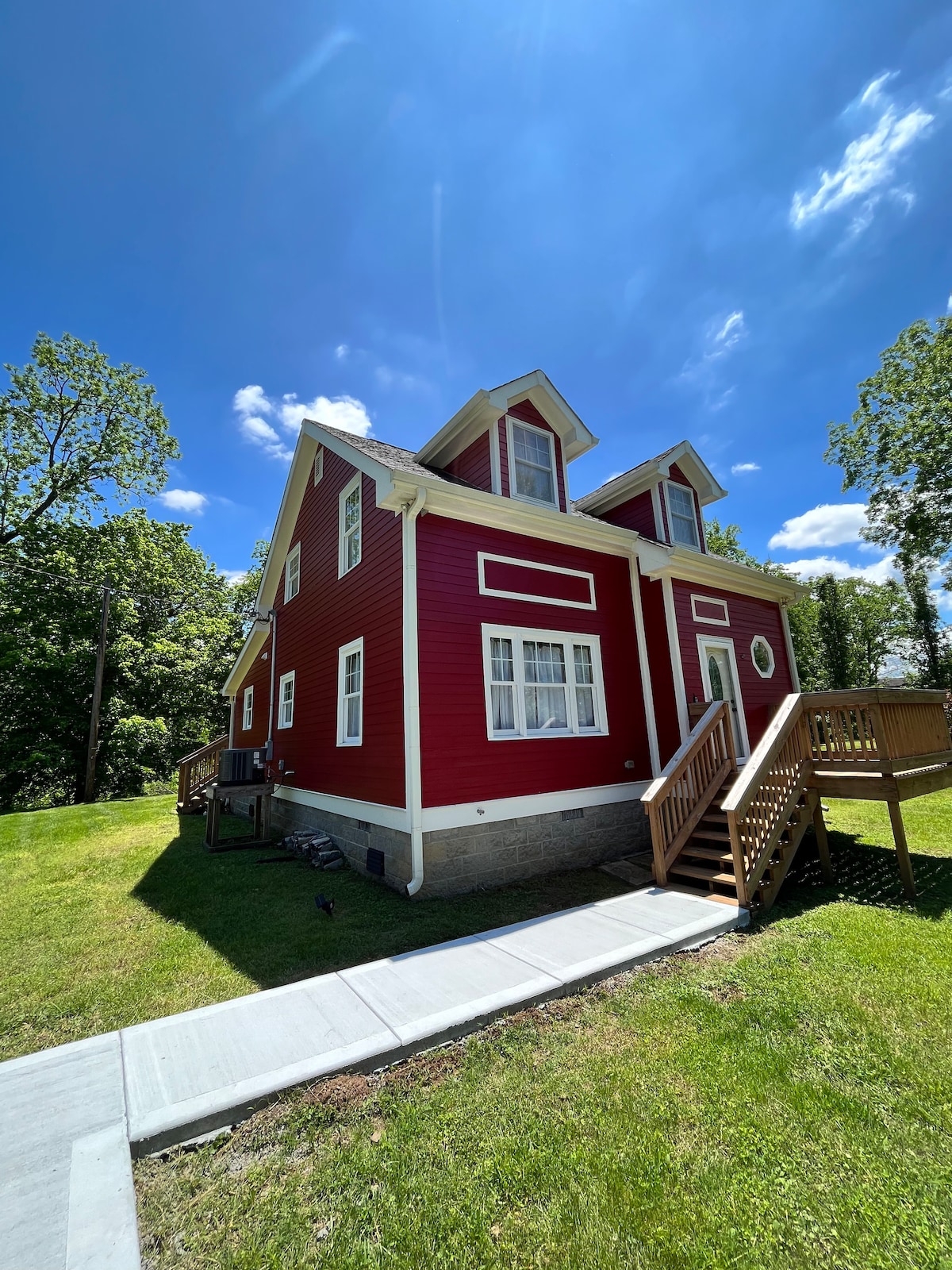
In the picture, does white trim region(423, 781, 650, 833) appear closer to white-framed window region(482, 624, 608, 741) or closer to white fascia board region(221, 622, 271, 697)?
white-framed window region(482, 624, 608, 741)

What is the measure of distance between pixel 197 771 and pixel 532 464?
12.8m

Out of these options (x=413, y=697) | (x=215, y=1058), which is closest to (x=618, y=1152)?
(x=215, y=1058)

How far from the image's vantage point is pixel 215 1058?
2.89 meters

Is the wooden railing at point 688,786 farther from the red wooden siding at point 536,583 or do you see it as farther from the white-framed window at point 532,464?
the white-framed window at point 532,464

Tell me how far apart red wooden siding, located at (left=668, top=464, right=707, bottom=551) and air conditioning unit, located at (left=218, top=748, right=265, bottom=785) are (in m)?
9.83

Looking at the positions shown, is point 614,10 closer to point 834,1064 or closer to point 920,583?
point 834,1064

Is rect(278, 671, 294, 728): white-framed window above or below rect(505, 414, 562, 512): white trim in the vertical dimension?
below

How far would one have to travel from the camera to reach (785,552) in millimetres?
33250

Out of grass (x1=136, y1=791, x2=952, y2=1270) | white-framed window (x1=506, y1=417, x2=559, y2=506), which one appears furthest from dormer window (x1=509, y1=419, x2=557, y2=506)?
grass (x1=136, y1=791, x2=952, y2=1270)

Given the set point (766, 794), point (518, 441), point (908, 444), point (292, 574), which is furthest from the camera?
point (908, 444)

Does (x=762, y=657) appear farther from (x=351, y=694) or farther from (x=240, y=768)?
(x=240, y=768)

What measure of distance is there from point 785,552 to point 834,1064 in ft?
120

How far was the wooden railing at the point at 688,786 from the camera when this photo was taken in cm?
609

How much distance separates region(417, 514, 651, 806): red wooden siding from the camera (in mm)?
6285
